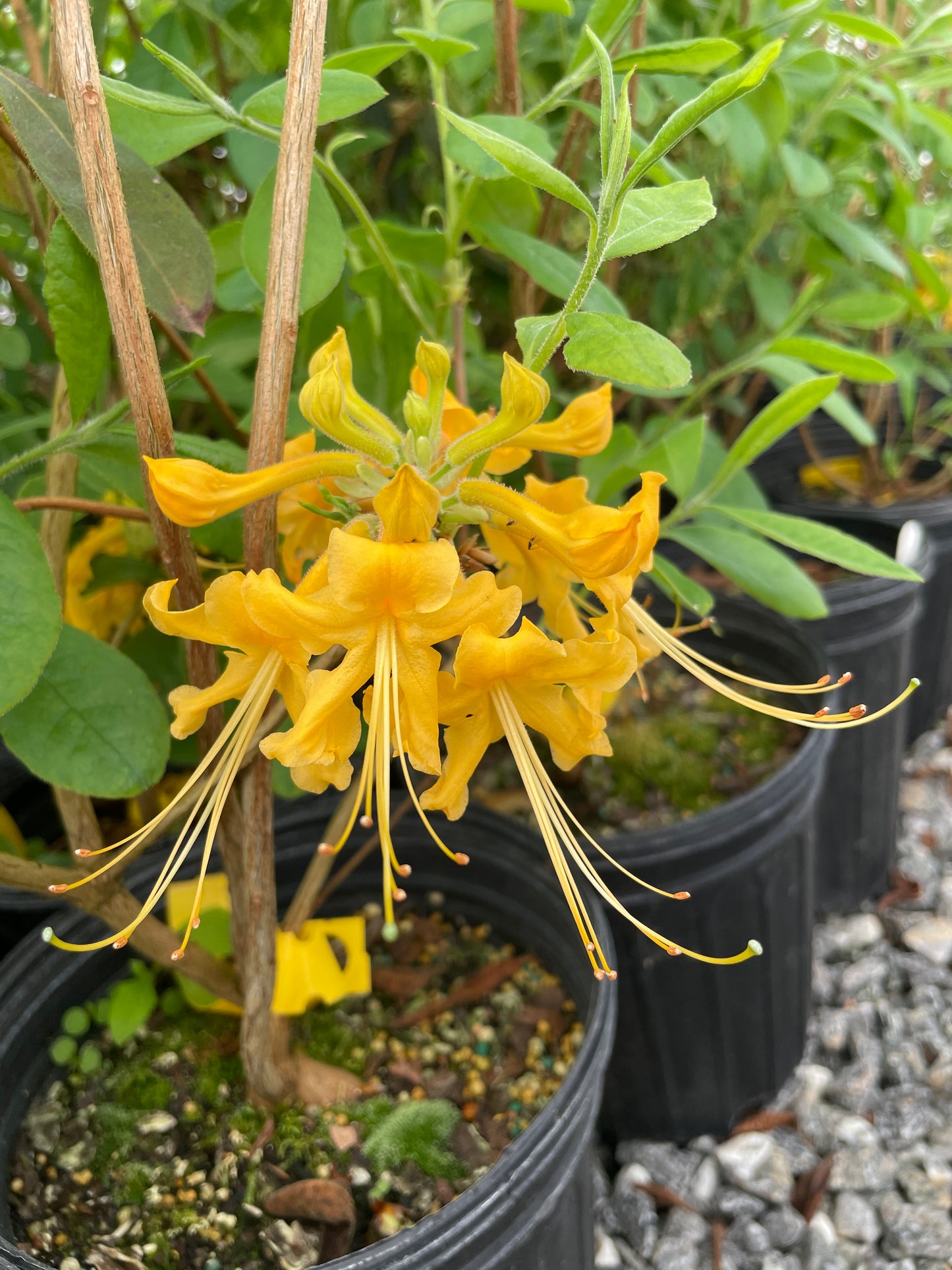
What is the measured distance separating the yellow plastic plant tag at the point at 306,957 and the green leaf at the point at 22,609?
38cm

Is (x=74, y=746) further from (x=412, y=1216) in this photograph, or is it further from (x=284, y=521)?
(x=412, y=1216)

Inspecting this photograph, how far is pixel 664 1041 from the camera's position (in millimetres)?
1120

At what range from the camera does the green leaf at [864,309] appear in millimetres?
1043

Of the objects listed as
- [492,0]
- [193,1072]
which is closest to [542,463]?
[492,0]

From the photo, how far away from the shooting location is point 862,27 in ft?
2.65

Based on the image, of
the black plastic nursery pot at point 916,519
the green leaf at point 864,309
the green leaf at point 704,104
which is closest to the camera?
the green leaf at point 704,104

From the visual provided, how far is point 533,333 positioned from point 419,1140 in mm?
662

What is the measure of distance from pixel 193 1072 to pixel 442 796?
534 mm

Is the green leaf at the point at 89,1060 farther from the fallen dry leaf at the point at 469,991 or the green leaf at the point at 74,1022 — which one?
the fallen dry leaf at the point at 469,991

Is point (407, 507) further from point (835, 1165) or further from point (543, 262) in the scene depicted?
point (835, 1165)

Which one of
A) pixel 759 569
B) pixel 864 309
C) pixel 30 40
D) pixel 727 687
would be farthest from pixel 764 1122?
pixel 30 40

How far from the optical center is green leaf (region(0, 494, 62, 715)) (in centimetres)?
47

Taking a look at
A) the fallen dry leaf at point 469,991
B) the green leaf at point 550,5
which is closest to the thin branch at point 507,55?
the green leaf at point 550,5

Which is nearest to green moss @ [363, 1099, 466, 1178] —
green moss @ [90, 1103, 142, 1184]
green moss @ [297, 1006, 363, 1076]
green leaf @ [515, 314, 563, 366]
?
green moss @ [297, 1006, 363, 1076]
